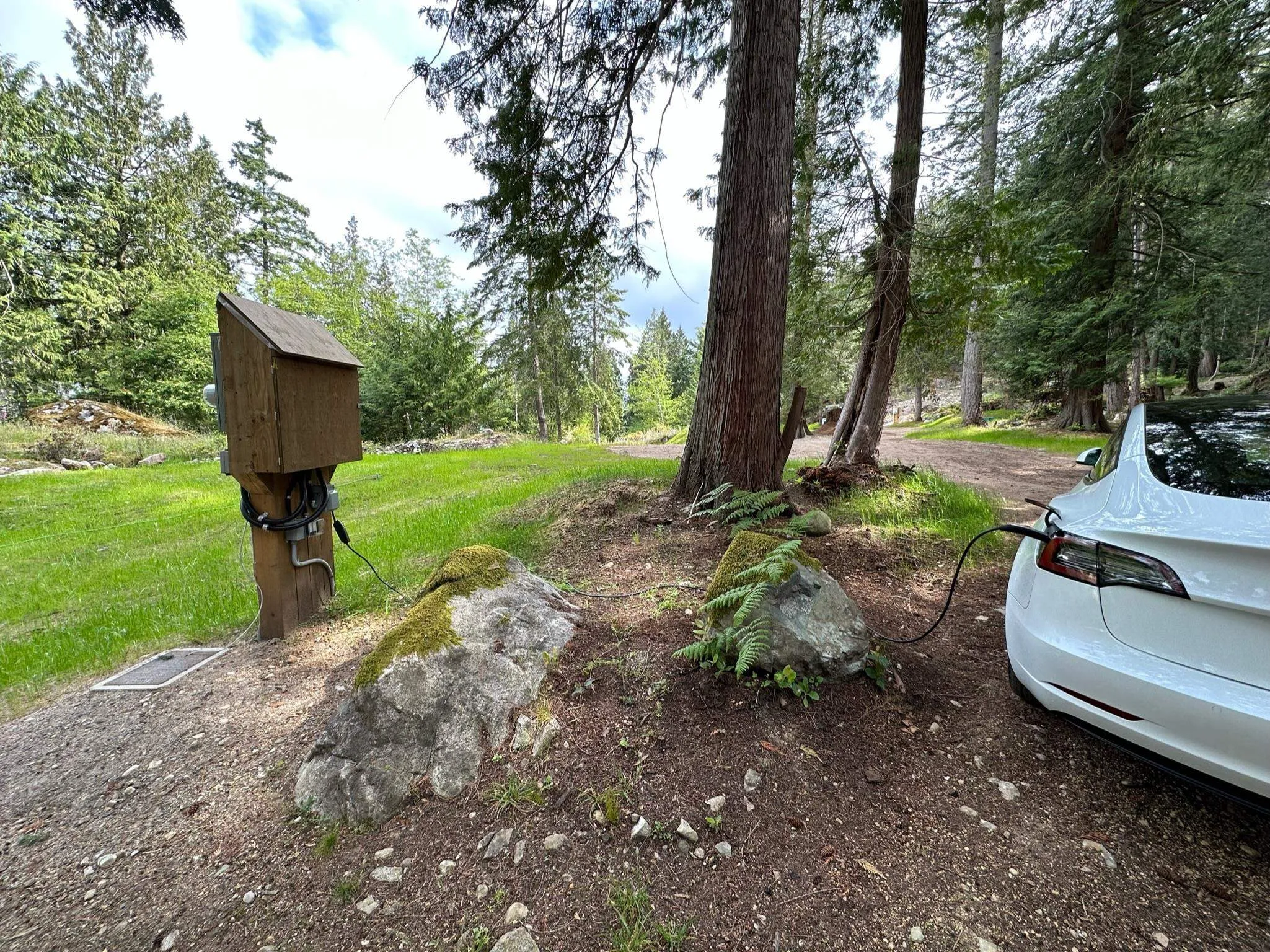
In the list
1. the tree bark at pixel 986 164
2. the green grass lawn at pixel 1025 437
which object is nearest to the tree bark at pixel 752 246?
the tree bark at pixel 986 164

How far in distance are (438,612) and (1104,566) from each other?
8.60ft

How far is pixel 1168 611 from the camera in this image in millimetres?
1438

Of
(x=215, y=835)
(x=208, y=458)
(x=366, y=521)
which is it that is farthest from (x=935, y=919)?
(x=208, y=458)

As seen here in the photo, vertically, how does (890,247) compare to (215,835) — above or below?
above

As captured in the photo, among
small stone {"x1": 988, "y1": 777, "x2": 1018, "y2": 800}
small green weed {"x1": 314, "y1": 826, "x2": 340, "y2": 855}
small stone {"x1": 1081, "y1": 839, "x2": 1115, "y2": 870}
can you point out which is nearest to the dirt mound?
small green weed {"x1": 314, "y1": 826, "x2": 340, "y2": 855}

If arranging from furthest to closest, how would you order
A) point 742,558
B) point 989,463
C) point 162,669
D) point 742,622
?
point 989,463 < point 162,669 < point 742,558 < point 742,622

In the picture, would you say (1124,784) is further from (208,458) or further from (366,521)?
(208,458)

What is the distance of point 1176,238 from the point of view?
33.6ft

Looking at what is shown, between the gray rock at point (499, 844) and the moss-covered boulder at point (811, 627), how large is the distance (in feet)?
3.84

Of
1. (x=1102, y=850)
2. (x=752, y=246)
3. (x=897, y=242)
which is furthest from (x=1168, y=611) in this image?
(x=897, y=242)

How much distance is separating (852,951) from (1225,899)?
3.63ft

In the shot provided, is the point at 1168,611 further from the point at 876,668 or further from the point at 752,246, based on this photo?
the point at 752,246

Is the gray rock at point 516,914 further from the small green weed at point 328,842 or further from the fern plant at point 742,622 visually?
the fern plant at point 742,622

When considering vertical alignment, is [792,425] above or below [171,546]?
above
